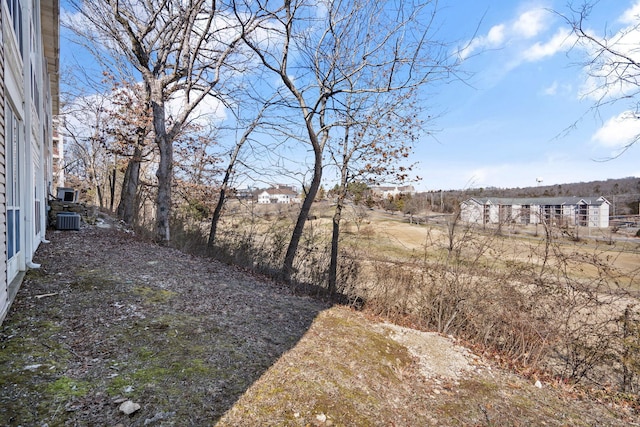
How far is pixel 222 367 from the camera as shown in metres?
3.03

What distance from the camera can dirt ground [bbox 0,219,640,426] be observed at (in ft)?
7.85

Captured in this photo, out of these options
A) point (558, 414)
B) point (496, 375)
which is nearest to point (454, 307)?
point (496, 375)

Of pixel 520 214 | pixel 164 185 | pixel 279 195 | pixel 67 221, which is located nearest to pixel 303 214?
pixel 279 195

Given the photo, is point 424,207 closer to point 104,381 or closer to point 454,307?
point 454,307

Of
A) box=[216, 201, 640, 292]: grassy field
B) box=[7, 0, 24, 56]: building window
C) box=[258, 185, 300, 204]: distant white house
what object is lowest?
box=[216, 201, 640, 292]: grassy field

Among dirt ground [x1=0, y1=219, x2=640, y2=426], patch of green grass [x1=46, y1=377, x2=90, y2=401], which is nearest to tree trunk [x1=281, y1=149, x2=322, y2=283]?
dirt ground [x1=0, y1=219, x2=640, y2=426]

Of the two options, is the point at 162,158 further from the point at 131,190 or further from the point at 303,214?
the point at 303,214

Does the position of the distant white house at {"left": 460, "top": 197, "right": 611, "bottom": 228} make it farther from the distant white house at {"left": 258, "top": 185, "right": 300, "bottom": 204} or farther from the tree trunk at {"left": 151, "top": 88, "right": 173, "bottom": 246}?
the tree trunk at {"left": 151, "top": 88, "right": 173, "bottom": 246}

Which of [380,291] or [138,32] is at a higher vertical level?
[138,32]

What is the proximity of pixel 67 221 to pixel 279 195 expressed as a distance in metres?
5.34

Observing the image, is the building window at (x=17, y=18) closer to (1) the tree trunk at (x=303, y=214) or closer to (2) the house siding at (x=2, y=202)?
(2) the house siding at (x=2, y=202)

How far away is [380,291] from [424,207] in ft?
6.37

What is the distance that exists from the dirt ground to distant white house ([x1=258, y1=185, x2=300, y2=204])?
4341 mm

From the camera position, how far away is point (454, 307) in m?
5.88
